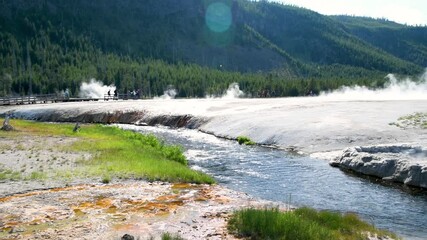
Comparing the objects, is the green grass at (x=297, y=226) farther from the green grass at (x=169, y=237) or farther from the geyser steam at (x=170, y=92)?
the geyser steam at (x=170, y=92)

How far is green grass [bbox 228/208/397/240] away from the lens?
41.5ft

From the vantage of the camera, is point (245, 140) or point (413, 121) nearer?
point (413, 121)

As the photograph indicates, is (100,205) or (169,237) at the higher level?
(169,237)

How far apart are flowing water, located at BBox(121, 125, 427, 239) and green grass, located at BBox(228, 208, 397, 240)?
6.44ft

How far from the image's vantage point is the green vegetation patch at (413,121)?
118 feet

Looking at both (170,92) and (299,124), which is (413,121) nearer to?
(299,124)

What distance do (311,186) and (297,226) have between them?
10070 millimetres

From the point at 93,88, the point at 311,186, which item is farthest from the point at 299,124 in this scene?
the point at 93,88

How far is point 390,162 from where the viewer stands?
24859mm

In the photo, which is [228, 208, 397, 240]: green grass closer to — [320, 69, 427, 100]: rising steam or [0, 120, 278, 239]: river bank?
[0, 120, 278, 239]: river bank

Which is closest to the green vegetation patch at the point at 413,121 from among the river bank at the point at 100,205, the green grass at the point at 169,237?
the river bank at the point at 100,205

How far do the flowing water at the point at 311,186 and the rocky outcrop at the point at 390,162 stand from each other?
3.55ft

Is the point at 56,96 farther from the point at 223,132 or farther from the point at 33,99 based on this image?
the point at 223,132

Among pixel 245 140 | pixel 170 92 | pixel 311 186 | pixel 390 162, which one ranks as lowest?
pixel 311 186
